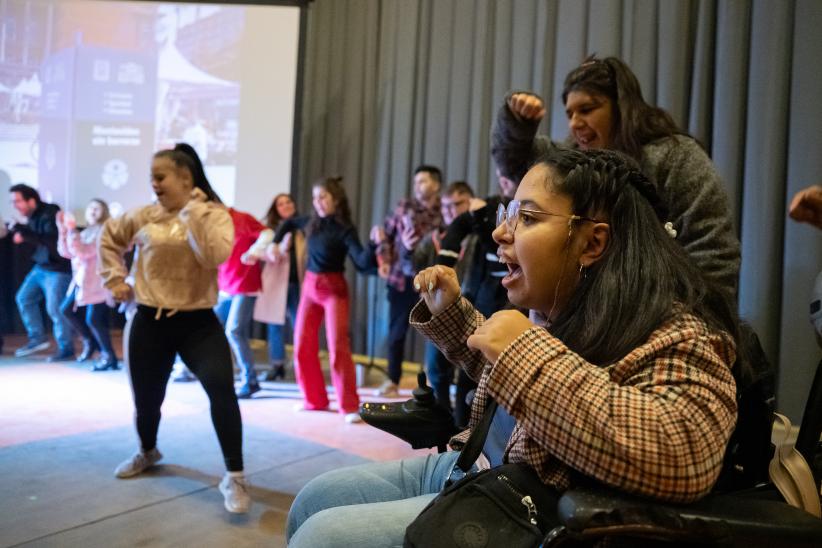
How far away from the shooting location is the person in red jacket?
4664 millimetres

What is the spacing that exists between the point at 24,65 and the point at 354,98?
2.92m

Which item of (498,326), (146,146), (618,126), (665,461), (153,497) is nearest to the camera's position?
(665,461)

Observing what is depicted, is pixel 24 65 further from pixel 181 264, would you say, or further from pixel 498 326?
→ pixel 498 326

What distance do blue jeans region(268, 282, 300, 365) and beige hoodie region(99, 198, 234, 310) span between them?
255 cm

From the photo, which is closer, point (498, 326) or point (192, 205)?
point (498, 326)

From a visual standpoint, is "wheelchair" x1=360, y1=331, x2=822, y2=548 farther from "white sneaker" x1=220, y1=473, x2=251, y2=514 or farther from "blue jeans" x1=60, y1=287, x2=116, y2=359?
"blue jeans" x1=60, y1=287, x2=116, y2=359

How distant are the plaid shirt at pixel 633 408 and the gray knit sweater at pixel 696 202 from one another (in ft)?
2.17

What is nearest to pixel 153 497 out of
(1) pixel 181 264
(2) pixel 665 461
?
(1) pixel 181 264

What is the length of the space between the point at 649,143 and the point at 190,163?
1.92 meters

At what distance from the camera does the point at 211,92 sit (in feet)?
19.2

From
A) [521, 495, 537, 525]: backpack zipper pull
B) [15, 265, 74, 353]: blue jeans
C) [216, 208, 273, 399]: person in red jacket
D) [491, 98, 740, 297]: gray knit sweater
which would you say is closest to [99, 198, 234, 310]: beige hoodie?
Result: [491, 98, 740, 297]: gray knit sweater

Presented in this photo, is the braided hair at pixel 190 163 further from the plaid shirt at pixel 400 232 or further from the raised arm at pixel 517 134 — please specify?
the plaid shirt at pixel 400 232

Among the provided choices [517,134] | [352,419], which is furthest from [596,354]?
[352,419]

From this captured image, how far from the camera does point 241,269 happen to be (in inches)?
192
